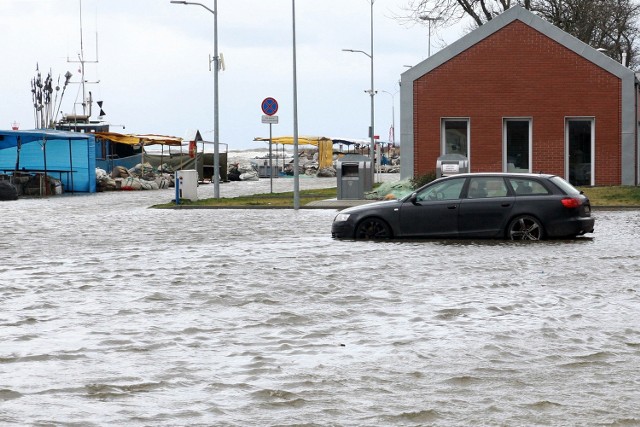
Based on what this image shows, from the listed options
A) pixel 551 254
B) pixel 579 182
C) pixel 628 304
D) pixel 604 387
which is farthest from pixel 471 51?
pixel 604 387

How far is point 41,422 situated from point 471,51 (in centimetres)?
3901

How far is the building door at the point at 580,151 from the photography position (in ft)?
145

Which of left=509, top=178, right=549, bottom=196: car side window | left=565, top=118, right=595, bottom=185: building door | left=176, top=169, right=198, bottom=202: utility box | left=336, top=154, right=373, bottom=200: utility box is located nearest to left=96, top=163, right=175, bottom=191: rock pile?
left=176, top=169, right=198, bottom=202: utility box

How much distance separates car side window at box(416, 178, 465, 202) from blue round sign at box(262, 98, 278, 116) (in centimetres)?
1973

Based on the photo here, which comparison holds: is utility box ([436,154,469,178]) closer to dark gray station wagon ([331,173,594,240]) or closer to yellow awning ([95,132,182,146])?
dark gray station wagon ([331,173,594,240])

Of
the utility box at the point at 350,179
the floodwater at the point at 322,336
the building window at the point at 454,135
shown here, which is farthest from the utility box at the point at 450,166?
the floodwater at the point at 322,336

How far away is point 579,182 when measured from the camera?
4450 cm

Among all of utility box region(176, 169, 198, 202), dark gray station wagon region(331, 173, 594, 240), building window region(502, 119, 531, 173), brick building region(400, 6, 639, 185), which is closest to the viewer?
dark gray station wagon region(331, 173, 594, 240)

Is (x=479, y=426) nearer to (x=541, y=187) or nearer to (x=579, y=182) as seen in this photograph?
(x=541, y=187)

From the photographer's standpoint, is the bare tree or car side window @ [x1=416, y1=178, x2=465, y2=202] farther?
the bare tree

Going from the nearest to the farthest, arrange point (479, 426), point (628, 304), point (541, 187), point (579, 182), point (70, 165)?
1. point (479, 426)
2. point (628, 304)
3. point (541, 187)
4. point (579, 182)
5. point (70, 165)

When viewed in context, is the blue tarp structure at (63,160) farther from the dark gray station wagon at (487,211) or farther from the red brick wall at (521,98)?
the dark gray station wagon at (487,211)

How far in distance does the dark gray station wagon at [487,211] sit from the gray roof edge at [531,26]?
74.5ft

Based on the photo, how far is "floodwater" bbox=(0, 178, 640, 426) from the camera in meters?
7.43
